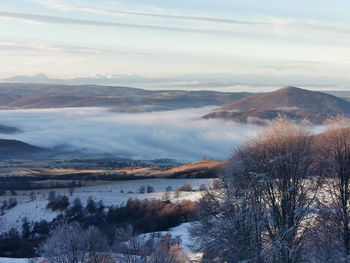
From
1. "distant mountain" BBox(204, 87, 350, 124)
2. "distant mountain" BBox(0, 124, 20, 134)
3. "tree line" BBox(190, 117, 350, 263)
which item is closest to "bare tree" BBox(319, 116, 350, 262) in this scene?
"tree line" BBox(190, 117, 350, 263)

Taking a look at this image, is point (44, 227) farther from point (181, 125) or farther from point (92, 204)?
point (181, 125)

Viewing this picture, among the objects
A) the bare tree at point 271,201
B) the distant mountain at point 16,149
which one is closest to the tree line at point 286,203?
the bare tree at point 271,201

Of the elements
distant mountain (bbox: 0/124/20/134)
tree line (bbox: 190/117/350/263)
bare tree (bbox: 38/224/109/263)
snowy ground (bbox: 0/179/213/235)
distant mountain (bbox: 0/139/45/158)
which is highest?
tree line (bbox: 190/117/350/263)

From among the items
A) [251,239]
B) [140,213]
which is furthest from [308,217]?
[140,213]

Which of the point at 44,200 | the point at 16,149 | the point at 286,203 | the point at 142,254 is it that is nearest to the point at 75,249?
the point at 142,254

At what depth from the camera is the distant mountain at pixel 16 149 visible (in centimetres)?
11875

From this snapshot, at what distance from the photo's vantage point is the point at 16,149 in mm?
123312

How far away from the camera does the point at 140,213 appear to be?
36500mm

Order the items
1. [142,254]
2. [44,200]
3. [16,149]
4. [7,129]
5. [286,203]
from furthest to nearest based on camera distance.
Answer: [7,129] < [16,149] < [44,200] < [142,254] < [286,203]

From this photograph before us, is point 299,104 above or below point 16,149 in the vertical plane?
above

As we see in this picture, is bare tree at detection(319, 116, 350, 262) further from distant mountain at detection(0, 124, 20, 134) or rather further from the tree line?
distant mountain at detection(0, 124, 20, 134)

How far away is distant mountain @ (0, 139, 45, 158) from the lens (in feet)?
390

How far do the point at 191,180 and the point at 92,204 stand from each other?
1614 centimetres

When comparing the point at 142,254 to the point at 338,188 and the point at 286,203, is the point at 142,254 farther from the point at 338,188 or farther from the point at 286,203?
the point at 338,188
